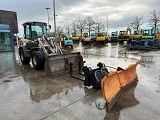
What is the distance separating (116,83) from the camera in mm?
5113

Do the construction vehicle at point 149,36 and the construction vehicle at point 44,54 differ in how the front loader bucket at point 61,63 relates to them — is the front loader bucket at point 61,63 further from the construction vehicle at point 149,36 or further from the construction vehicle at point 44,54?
the construction vehicle at point 149,36

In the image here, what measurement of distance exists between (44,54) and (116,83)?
15.2 feet

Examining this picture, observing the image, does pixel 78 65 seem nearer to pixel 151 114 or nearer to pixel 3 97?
pixel 3 97

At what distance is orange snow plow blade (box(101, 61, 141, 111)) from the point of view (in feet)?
13.9

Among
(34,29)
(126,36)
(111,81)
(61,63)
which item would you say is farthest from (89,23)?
(111,81)

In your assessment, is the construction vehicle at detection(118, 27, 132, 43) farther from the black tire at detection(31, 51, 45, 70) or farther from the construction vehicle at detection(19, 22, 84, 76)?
the black tire at detection(31, 51, 45, 70)

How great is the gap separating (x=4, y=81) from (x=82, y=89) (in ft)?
11.2

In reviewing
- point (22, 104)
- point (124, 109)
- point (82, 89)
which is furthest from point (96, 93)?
point (22, 104)

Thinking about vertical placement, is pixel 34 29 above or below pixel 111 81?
above

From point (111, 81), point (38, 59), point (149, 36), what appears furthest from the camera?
point (149, 36)

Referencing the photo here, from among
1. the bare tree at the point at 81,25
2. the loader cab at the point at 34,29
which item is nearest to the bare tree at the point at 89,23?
the bare tree at the point at 81,25

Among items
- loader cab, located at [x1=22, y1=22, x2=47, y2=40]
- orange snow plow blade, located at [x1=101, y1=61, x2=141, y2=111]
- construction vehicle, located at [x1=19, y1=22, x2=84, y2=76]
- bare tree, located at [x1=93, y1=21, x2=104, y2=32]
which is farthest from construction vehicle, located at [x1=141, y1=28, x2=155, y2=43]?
bare tree, located at [x1=93, y1=21, x2=104, y2=32]

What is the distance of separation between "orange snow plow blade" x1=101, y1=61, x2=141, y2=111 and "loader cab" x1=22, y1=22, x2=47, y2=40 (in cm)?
609

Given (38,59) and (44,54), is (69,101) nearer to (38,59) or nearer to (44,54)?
(38,59)
